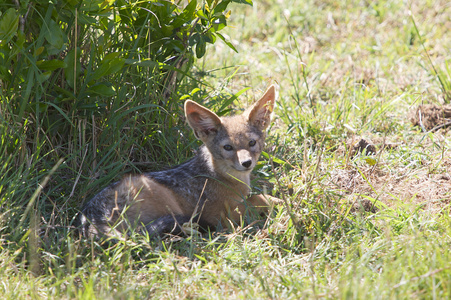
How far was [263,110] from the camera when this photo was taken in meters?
4.50

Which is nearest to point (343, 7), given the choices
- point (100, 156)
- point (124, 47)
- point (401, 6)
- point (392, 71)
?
point (401, 6)

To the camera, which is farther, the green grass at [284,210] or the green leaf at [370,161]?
the green leaf at [370,161]

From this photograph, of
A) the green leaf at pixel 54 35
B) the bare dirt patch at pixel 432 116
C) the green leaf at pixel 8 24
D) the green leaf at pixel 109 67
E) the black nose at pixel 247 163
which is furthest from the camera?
the bare dirt patch at pixel 432 116

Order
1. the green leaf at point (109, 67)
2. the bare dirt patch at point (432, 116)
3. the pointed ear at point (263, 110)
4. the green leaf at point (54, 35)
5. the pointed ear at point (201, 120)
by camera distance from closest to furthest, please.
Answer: the green leaf at point (54, 35), the green leaf at point (109, 67), the pointed ear at point (201, 120), the pointed ear at point (263, 110), the bare dirt patch at point (432, 116)

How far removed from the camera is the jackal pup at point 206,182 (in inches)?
154

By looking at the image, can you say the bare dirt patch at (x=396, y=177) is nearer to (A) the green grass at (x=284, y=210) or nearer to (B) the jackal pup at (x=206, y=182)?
(A) the green grass at (x=284, y=210)

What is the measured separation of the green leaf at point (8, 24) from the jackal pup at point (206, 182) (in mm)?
1492

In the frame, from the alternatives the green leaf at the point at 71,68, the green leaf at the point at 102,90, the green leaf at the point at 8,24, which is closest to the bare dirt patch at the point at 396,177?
the green leaf at the point at 102,90

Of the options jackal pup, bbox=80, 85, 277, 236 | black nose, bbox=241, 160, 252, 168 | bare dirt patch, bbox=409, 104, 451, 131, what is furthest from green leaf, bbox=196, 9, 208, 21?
bare dirt patch, bbox=409, 104, 451, 131

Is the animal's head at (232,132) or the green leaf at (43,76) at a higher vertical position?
the green leaf at (43,76)

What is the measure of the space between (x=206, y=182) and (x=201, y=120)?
606 millimetres

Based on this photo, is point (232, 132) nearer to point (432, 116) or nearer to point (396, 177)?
point (396, 177)

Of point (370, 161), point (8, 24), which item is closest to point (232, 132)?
point (370, 161)

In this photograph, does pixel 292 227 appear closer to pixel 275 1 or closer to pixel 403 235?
pixel 403 235
